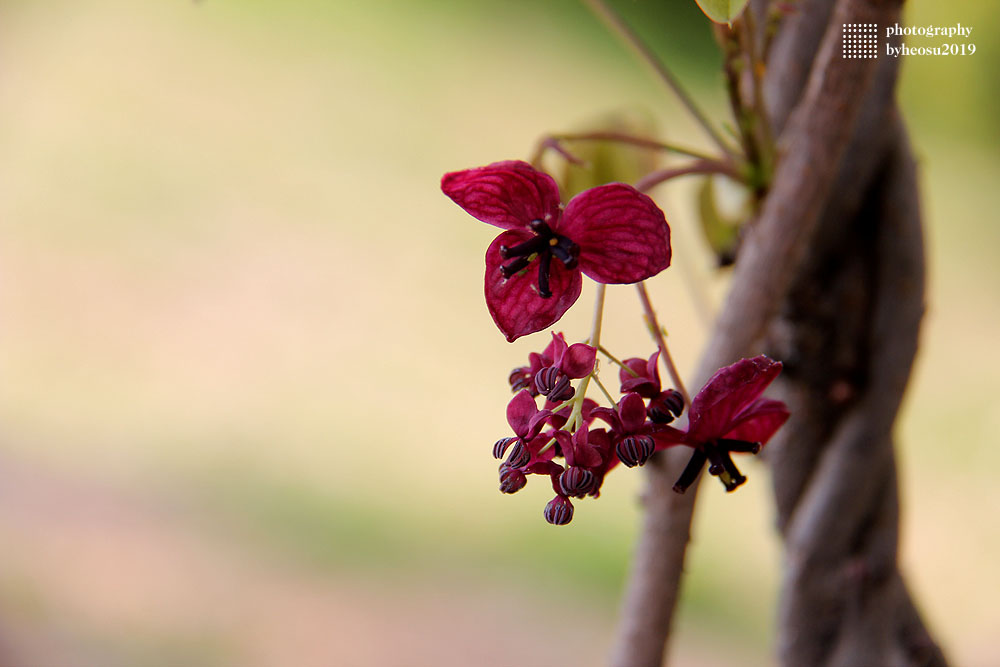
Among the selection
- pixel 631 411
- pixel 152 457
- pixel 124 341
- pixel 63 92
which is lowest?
pixel 631 411

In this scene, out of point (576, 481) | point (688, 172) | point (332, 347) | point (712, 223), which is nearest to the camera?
point (576, 481)

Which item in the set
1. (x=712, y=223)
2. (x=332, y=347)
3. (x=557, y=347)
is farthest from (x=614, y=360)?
(x=332, y=347)

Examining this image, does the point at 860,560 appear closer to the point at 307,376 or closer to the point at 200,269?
the point at 307,376

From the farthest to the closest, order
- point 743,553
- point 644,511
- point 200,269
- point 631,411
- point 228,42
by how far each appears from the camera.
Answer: point 228,42 → point 200,269 → point 743,553 → point 644,511 → point 631,411

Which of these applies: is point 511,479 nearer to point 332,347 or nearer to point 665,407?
point 665,407

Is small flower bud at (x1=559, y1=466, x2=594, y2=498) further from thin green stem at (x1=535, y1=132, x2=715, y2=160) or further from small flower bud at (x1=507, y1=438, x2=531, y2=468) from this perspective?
thin green stem at (x1=535, y1=132, x2=715, y2=160)

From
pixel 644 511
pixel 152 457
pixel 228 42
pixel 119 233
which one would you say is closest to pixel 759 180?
pixel 644 511

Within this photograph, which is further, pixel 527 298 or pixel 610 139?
pixel 610 139

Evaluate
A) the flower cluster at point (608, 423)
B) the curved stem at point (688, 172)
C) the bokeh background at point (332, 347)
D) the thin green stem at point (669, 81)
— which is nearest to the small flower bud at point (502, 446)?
the flower cluster at point (608, 423)
